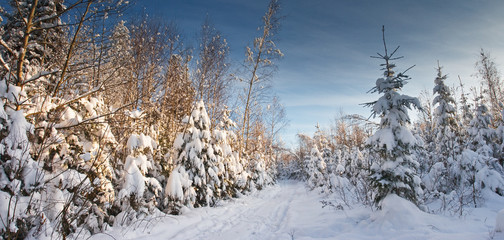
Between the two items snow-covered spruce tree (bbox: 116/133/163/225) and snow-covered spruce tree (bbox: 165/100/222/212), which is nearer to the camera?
snow-covered spruce tree (bbox: 116/133/163/225)

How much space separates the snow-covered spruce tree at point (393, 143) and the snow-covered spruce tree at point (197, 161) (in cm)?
548

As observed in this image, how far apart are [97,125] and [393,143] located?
22.4 feet

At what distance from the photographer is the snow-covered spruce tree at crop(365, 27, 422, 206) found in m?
5.46

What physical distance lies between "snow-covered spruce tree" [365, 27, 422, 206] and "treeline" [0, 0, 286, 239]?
5511 mm

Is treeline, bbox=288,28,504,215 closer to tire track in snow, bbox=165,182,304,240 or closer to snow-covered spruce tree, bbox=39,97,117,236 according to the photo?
tire track in snow, bbox=165,182,304,240

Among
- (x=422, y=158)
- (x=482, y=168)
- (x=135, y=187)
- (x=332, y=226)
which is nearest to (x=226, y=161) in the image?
(x=135, y=187)

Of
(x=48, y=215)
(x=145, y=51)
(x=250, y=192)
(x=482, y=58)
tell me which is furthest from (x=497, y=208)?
(x=482, y=58)

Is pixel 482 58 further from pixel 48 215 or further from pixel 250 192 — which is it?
pixel 48 215

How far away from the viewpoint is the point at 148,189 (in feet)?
20.3

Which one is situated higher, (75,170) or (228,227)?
(75,170)

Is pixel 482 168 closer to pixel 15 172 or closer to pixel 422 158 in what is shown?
pixel 422 158

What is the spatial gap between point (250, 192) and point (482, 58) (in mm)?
23944

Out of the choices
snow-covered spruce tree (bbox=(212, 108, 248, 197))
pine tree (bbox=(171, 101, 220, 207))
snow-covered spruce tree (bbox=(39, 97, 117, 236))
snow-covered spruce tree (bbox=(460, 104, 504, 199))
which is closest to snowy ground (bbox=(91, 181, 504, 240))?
snow-covered spruce tree (bbox=(39, 97, 117, 236))

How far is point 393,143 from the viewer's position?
550cm
